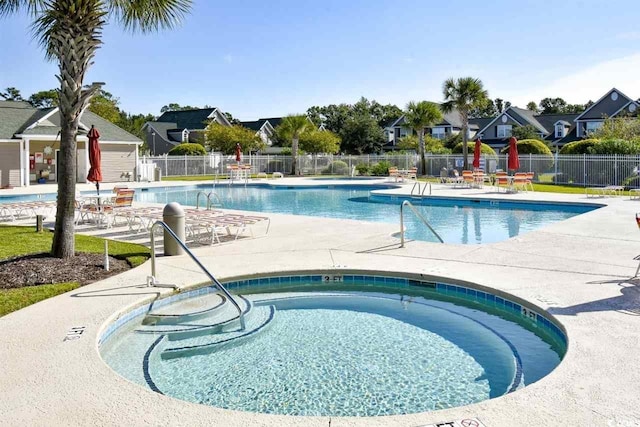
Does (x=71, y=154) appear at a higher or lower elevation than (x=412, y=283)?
higher

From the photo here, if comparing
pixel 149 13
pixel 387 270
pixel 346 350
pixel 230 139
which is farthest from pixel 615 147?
pixel 230 139

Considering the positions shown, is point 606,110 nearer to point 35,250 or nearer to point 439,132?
point 439,132

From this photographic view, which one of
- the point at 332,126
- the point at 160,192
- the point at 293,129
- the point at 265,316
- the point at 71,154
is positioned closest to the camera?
the point at 265,316

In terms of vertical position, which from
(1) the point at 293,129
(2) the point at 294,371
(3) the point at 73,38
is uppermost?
(1) the point at 293,129

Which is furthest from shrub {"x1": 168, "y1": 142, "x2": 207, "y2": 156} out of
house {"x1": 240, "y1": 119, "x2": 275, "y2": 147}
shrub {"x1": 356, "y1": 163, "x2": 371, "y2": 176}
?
house {"x1": 240, "y1": 119, "x2": 275, "y2": 147}

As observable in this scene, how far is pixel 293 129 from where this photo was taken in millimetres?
41219

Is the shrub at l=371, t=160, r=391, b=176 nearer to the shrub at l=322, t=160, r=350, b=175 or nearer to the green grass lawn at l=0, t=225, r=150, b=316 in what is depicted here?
the shrub at l=322, t=160, r=350, b=175

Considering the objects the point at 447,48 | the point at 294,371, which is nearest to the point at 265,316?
the point at 294,371

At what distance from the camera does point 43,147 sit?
3231 cm

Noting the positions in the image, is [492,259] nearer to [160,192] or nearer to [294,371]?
[294,371]

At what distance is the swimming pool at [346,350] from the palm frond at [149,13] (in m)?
4.87

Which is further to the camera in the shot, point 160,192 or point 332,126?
point 332,126

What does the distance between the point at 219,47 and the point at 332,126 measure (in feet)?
178

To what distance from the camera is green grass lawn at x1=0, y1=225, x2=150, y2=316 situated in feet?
23.5
